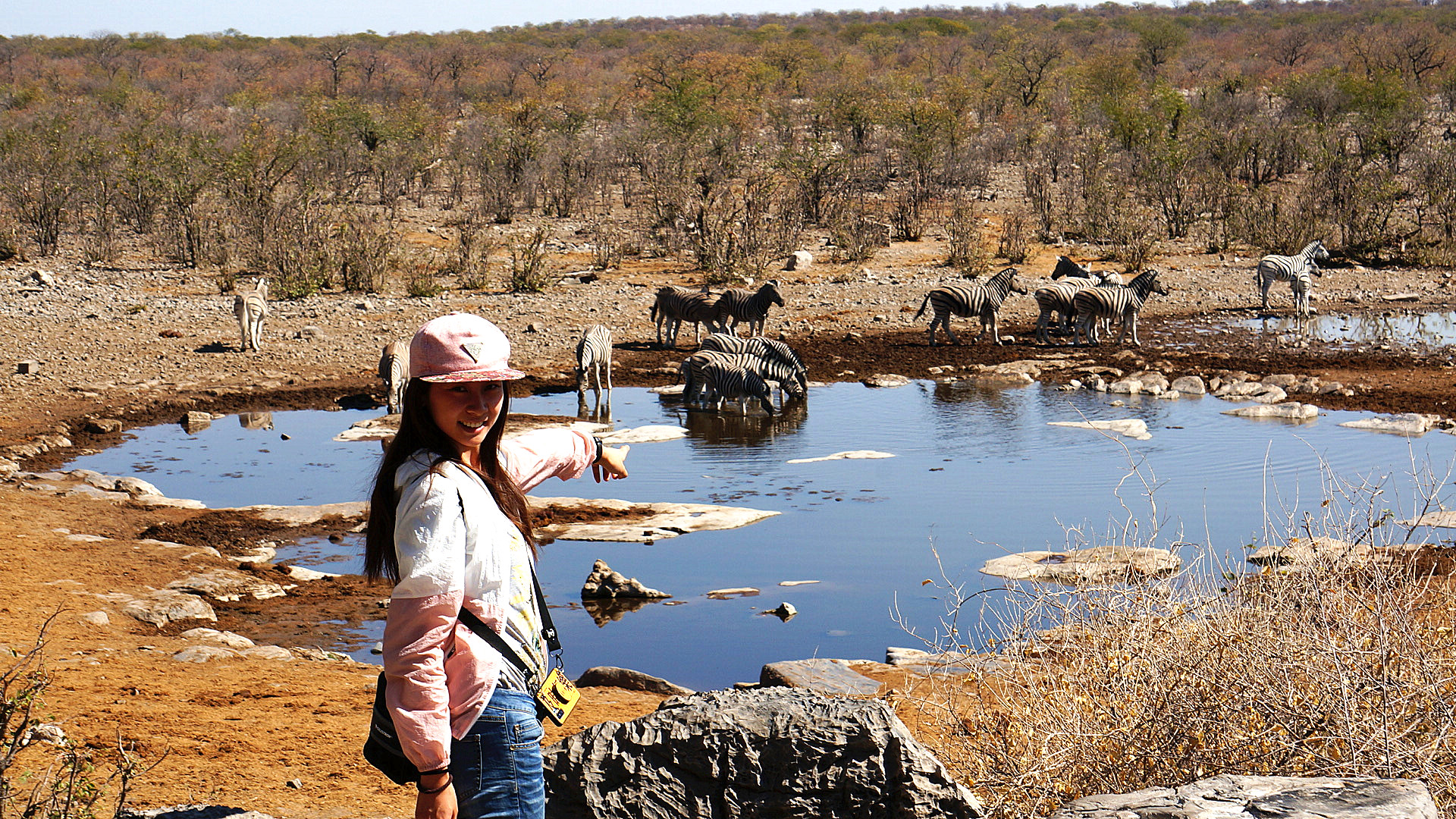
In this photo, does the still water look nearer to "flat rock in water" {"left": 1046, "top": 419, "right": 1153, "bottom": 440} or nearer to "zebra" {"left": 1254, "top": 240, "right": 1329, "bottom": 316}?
"flat rock in water" {"left": 1046, "top": 419, "right": 1153, "bottom": 440}

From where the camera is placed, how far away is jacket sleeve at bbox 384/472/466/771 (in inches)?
99.7

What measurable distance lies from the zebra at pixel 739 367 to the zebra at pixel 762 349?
3 centimetres

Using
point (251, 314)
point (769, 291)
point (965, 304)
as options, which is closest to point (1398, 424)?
point (965, 304)

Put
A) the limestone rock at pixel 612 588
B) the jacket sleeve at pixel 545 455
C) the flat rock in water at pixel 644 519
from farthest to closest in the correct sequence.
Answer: the flat rock in water at pixel 644 519 < the limestone rock at pixel 612 588 < the jacket sleeve at pixel 545 455

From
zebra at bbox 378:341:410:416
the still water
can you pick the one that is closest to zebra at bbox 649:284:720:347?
the still water

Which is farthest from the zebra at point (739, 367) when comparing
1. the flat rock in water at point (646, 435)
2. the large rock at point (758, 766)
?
the large rock at point (758, 766)

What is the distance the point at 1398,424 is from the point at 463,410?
36.9 feet

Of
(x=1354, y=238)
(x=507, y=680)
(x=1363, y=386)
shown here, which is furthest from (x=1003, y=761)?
(x=1354, y=238)

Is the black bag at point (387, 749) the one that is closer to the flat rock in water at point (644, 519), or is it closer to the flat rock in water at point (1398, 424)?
the flat rock in water at point (644, 519)

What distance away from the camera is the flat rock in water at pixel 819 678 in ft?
18.4

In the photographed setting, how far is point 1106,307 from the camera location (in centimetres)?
1658

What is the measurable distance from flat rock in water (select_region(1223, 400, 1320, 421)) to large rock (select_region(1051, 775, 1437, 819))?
1023 centimetres

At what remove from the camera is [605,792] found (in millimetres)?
3363

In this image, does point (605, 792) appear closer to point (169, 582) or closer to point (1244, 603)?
point (1244, 603)
